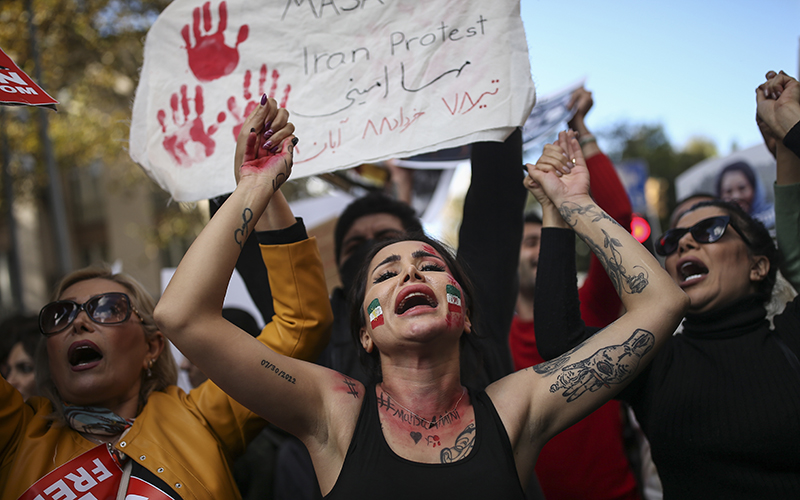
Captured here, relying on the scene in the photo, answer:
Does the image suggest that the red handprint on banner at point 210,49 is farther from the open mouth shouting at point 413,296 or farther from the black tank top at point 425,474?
the black tank top at point 425,474

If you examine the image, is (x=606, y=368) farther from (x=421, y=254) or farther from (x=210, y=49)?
(x=210, y=49)

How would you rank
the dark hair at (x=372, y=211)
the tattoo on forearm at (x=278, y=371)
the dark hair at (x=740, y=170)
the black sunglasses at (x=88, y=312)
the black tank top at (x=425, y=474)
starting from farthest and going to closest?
the dark hair at (x=740, y=170) < the dark hair at (x=372, y=211) < the black sunglasses at (x=88, y=312) < the tattoo on forearm at (x=278, y=371) < the black tank top at (x=425, y=474)

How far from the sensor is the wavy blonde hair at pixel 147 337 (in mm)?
2387

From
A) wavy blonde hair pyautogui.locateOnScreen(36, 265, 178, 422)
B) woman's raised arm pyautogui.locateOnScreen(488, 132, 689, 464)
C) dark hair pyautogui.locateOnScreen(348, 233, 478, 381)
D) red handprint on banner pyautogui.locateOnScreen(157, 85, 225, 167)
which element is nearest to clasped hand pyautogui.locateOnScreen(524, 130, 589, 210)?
woman's raised arm pyautogui.locateOnScreen(488, 132, 689, 464)

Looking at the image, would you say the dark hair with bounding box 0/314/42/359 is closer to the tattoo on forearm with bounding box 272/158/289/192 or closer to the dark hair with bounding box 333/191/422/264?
the dark hair with bounding box 333/191/422/264

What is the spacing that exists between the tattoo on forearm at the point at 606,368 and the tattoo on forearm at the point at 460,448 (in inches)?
11.6

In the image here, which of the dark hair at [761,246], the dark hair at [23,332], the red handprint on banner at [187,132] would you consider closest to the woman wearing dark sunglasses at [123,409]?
the red handprint on banner at [187,132]

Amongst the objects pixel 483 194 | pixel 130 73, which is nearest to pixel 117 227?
pixel 130 73

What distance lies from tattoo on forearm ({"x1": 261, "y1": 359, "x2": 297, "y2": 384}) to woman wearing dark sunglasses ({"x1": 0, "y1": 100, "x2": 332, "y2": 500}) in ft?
1.03

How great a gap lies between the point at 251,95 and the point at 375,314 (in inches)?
47.7

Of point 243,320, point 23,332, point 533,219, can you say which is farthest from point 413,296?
point 23,332

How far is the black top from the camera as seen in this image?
196 centimetres

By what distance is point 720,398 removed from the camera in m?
2.06

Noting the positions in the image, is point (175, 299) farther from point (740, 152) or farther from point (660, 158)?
point (660, 158)
